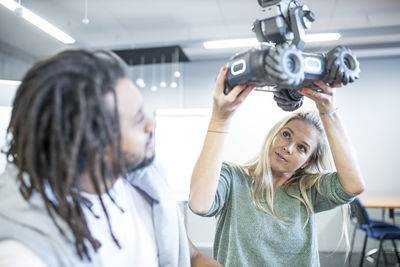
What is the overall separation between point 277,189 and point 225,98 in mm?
470

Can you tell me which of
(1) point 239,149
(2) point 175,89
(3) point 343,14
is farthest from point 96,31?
(3) point 343,14

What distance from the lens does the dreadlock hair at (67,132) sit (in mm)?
605

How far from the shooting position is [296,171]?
1.22 m

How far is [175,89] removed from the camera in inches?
215

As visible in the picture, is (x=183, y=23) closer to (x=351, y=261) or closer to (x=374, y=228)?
(x=374, y=228)

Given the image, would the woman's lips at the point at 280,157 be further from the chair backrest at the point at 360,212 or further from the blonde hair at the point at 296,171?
the chair backrest at the point at 360,212

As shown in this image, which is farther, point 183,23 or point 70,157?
point 183,23

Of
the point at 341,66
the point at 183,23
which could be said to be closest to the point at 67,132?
the point at 341,66

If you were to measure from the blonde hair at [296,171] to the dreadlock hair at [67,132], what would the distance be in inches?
22.6

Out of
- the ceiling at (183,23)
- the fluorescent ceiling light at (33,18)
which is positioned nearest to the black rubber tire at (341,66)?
the fluorescent ceiling light at (33,18)

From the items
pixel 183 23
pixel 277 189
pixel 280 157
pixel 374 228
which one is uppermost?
pixel 183 23

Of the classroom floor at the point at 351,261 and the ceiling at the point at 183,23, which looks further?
the classroom floor at the point at 351,261

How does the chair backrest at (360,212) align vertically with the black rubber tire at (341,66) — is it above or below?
below

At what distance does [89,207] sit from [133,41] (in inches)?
175
